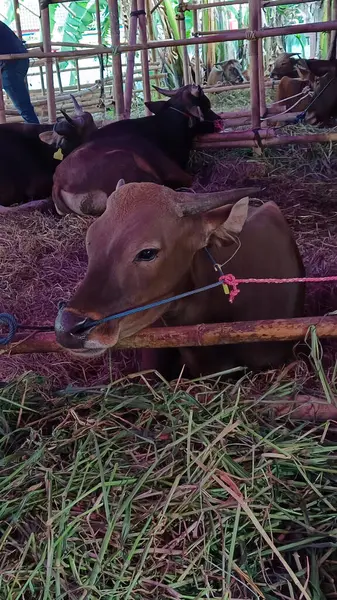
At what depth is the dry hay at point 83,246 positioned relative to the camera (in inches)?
A: 141

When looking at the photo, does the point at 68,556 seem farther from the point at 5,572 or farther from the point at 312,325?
the point at 312,325

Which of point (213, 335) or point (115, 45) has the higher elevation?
point (115, 45)

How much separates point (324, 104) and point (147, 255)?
620 cm

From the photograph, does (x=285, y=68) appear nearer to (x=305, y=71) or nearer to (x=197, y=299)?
(x=305, y=71)

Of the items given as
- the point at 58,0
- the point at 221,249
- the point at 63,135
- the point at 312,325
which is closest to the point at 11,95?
the point at 58,0

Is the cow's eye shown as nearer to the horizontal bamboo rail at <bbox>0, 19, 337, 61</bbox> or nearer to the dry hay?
the dry hay

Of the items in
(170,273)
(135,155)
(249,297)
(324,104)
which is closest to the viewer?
(170,273)

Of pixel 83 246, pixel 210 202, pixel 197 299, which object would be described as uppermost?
pixel 210 202

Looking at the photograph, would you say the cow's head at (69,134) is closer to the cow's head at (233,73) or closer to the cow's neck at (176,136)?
the cow's neck at (176,136)

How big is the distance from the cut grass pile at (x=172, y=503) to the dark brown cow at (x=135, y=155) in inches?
164

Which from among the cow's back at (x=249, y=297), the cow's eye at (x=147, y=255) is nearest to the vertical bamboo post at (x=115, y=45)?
the cow's back at (x=249, y=297)

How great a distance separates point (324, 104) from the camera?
782cm

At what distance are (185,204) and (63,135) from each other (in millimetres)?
5012

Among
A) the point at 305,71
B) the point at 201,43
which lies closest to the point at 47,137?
the point at 201,43
